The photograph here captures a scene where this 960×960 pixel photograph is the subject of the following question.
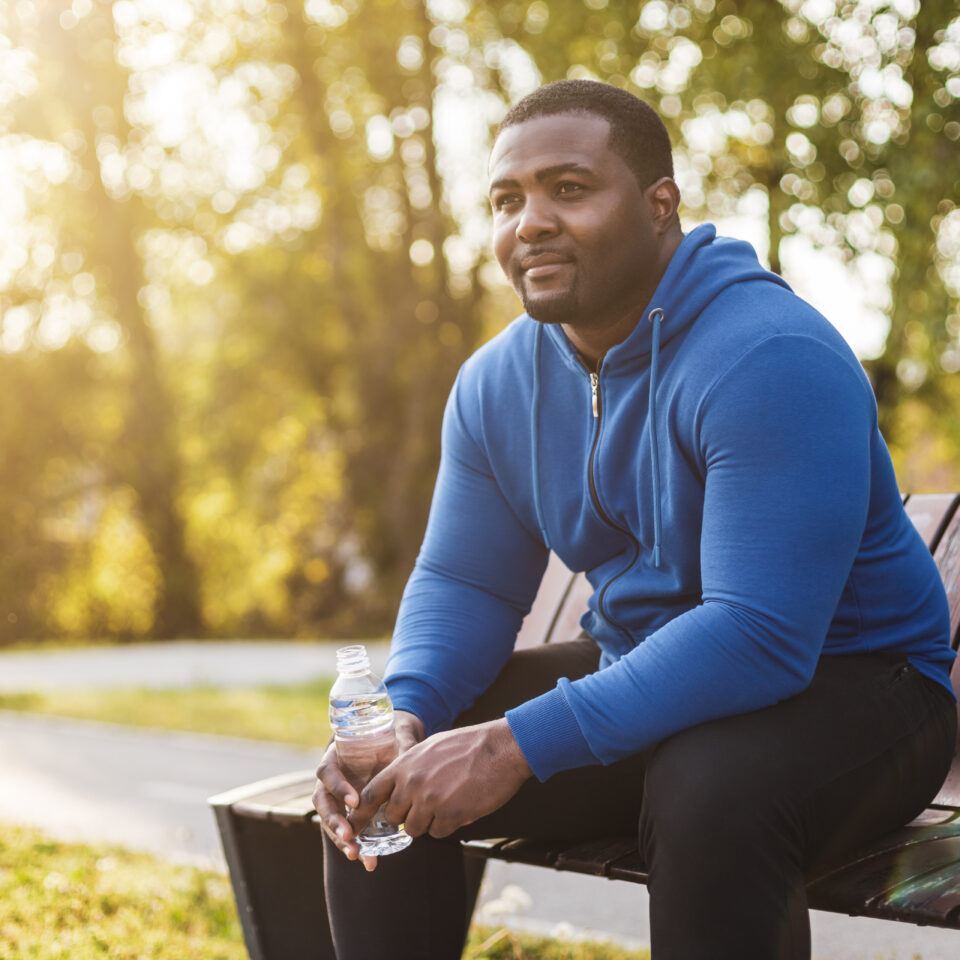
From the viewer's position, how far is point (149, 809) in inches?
221

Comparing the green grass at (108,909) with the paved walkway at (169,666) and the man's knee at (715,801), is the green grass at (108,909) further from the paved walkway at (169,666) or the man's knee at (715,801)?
the paved walkway at (169,666)

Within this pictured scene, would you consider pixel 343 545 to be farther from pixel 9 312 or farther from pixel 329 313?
pixel 9 312

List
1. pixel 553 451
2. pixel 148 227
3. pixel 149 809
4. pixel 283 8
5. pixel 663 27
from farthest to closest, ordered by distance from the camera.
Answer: pixel 148 227, pixel 283 8, pixel 663 27, pixel 149 809, pixel 553 451

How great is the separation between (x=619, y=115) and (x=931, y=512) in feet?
4.52

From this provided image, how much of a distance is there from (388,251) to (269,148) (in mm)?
2191

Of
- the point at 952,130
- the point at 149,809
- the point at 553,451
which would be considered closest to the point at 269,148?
→ the point at 952,130

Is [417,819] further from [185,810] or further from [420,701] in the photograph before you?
[185,810]

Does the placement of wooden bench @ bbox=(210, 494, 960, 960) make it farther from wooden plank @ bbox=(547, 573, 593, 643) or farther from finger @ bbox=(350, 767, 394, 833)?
finger @ bbox=(350, 767, 394, 833)

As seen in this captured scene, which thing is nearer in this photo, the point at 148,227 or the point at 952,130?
the point at 952,130

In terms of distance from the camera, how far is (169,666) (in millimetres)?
13188

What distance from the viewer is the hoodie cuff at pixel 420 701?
7.92ft

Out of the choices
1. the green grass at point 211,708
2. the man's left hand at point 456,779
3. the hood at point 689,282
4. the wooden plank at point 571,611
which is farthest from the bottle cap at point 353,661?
the green grass at point 211,708

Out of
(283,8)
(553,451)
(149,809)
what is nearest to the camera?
(553,451)

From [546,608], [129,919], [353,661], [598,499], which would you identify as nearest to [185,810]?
[129,919]
